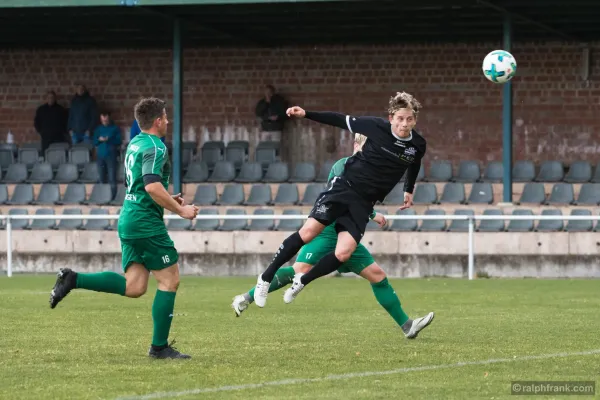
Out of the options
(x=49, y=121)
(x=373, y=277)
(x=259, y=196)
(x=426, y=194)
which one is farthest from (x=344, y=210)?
(x=49, y=121)

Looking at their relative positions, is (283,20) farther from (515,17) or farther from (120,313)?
(120,313)

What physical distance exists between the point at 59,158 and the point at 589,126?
10640mm

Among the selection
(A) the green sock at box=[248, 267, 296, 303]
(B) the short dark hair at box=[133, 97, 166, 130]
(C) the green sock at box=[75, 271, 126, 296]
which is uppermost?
(B) the short dark hair at box=[133, 97, 166, 130]

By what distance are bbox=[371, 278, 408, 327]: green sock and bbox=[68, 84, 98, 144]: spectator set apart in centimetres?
1746

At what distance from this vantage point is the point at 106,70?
29.8 meters

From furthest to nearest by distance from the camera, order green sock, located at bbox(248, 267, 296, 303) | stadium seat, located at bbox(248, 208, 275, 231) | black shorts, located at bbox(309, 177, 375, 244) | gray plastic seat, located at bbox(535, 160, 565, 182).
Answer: gray plastic seat, located at bbox(535, 160, 565, 182) < stadium seat, located at bbox(248, 208, 275, 231) < green sock, located at bbox(248, 267, 296, 303) < black shorts, located at bbox(309, 177, 375, 244)

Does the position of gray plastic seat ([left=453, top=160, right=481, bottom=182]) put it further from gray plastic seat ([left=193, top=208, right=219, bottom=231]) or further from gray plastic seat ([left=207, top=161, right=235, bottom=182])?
gray plastic seat ([left=193, top=208, right=219, bottom=231])

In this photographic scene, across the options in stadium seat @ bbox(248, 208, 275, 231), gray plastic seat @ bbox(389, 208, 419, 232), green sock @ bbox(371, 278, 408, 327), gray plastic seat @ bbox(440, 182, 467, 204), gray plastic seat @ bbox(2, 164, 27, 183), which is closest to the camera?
green sock @ bbox(371, 278, 408, 327)

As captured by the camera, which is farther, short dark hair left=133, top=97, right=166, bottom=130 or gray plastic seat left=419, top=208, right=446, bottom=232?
gray plastic seat left=419, top=208, right=446, bottom=232

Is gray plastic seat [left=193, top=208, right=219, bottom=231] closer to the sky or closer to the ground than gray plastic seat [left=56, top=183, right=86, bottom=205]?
closer to the ground

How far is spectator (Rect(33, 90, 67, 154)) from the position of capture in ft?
91.9

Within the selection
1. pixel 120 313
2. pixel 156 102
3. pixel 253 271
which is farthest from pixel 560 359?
pixel 253 271

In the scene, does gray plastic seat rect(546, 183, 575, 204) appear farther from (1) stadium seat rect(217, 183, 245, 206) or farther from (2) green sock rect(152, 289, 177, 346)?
(2) green sock rect(152, 289, 177, 346)

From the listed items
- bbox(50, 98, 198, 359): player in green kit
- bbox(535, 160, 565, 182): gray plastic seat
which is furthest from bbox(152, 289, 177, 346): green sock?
bbox(535, 160, 565, 182): gray plastic seat
